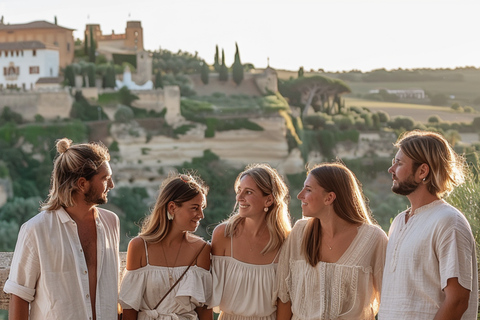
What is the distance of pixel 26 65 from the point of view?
40.9 m

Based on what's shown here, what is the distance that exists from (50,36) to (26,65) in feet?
9.19

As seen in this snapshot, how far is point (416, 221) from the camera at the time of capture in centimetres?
171

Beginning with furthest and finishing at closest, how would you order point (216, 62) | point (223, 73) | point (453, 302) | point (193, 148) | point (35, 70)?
point (216, 62) < point (223, 73) < point (35, 70) < point (193, 148) < point (453, 302)

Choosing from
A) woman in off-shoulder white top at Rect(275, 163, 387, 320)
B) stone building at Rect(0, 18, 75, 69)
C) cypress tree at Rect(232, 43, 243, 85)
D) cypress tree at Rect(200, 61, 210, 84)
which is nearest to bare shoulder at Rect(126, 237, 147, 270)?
woman in off-shoulder white top at Rect(275, 163, 387, 320)

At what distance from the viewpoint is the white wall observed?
40594 mm

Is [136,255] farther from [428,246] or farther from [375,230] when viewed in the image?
[428,246]

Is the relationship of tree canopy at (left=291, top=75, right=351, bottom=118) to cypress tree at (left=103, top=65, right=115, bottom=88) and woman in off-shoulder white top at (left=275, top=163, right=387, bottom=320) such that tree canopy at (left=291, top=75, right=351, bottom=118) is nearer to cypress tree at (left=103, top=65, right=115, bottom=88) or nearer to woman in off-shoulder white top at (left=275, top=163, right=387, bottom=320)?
cypress tree at (left=103, top=65, right=115, bottom=88)

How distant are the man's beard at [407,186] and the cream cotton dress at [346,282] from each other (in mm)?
184

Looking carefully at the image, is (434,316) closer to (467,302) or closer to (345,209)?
(467,302)

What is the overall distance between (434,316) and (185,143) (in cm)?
3807

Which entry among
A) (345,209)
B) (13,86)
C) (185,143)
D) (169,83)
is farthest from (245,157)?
(345,209)

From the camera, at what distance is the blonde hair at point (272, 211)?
1971 millimetres

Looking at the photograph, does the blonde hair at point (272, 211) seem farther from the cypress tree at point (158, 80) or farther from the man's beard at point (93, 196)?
the cypress tree at point (158, 80)

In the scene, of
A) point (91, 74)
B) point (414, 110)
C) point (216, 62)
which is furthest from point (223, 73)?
point (414, 110)
